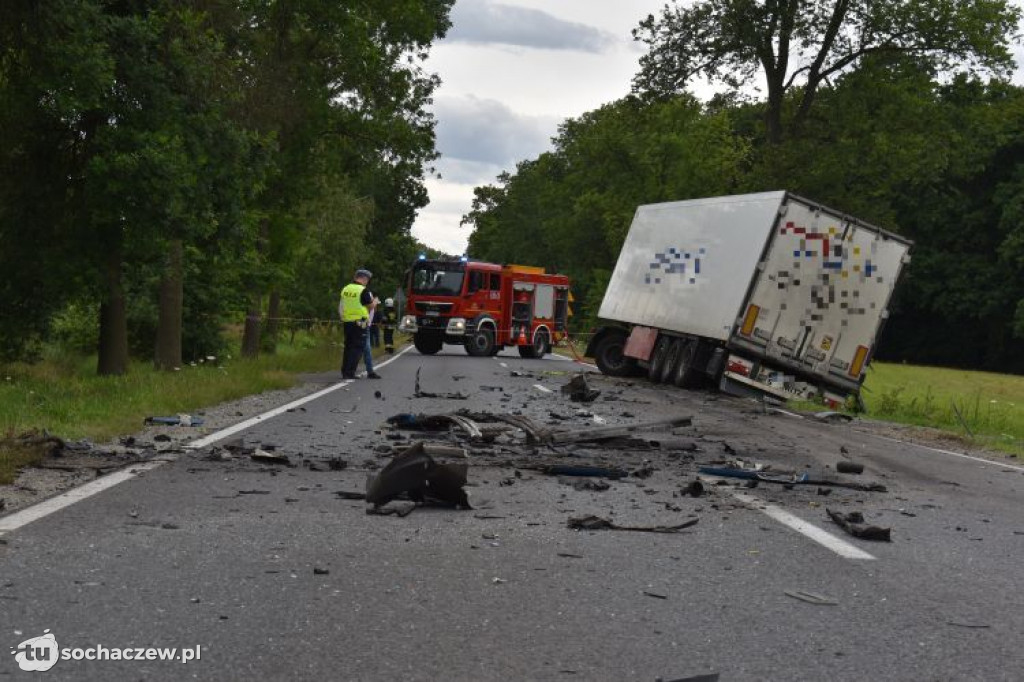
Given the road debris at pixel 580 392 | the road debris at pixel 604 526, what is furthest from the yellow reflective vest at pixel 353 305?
the road debris at pixel 604 526

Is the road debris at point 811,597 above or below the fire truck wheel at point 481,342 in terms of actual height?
above

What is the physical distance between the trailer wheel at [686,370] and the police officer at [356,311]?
623cm

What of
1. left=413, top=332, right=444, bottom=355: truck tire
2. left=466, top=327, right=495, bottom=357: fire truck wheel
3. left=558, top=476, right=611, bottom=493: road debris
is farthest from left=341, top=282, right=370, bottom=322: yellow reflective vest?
left=413, top=332, right=444, bottom=355: truck tire

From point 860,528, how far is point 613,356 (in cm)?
2022

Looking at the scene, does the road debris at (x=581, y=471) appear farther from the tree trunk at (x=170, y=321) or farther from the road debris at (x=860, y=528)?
the tree trunk at (x=170, y=321)

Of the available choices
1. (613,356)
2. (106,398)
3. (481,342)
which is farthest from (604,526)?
(481,342)

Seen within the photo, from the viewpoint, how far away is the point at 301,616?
4.89 meters

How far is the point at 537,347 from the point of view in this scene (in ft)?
134

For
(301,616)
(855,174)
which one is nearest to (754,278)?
(301,616)

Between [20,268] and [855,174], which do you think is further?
[855,174]

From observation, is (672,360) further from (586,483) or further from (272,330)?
(272,330)

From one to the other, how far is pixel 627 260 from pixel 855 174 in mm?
15612

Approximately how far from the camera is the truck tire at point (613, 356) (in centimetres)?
2717

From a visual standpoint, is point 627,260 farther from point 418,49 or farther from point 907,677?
point 907,677
